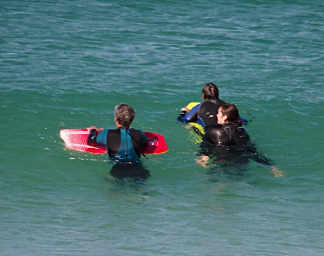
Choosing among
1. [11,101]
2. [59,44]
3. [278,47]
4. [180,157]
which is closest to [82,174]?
[180,157]

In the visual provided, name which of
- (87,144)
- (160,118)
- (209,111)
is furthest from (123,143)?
(160,118)

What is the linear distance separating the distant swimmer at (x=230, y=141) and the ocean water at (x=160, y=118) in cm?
23

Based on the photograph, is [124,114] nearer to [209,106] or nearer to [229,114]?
[229,114]

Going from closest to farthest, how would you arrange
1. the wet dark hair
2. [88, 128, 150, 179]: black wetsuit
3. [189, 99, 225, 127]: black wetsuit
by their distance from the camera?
[88, 128, 150, 179]: black wetsuit < the wet dark hair < [189, 99, 225, 127]: black wetsuit

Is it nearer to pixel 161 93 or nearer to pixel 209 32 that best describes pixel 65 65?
pixel 161 93

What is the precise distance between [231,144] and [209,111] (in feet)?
4.03

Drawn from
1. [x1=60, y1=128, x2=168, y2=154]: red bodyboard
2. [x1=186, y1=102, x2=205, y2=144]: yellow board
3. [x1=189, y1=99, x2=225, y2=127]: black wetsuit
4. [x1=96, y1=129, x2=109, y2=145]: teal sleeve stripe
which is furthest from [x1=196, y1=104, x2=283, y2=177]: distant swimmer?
[x1=96, y1=129, x2=109, y2=145]: teal sleeve stripe

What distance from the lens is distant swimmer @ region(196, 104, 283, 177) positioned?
9.74m

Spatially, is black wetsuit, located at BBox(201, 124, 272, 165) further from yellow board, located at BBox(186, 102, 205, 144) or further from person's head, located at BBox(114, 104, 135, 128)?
person's head, located at BBox(114, 104, 135, 128)

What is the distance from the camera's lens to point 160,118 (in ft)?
41.1

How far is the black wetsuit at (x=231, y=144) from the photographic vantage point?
9750 millimetres

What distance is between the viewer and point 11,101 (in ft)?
42.5

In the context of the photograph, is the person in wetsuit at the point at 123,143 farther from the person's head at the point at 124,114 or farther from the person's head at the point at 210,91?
the person's head at the point at 210,91

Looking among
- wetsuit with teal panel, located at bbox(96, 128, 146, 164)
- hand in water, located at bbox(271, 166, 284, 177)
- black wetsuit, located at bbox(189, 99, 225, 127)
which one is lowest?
hand in water, located at bbox(271, 166, 284, 177)
